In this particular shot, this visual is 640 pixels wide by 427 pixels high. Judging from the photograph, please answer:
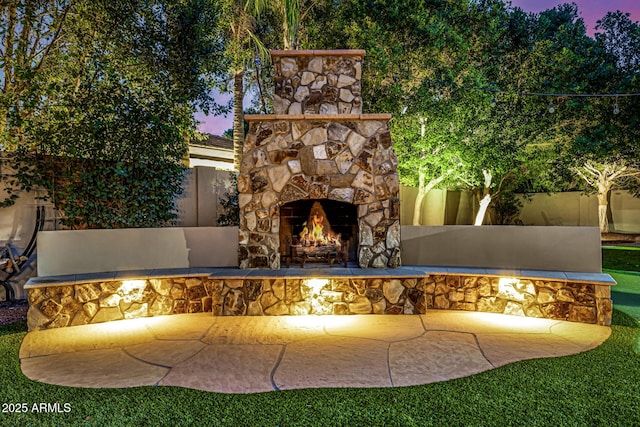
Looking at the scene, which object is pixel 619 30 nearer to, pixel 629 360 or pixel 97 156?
pixel 629 360

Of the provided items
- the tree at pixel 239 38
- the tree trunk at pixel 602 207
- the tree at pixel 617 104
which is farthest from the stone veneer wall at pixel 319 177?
the tree trunk at pixel 602 207

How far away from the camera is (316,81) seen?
223 inches

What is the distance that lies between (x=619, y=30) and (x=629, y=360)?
1041 centimetres

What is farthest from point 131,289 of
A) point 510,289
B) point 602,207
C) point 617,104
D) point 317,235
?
point 602,207

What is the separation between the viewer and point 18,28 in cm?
628

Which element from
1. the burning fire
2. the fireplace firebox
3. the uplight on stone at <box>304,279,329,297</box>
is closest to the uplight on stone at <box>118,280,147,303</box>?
the fireplace firebox

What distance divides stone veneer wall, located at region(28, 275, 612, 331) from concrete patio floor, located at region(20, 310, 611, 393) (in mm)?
153

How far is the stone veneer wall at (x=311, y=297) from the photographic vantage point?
473 cm

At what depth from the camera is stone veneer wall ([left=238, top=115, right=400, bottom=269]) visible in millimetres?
5430

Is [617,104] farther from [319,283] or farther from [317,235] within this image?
[319,283]

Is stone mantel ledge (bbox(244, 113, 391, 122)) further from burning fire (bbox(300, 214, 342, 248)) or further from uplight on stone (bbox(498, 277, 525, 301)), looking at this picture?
uplight on stone (bbox(498, 277, 525, 301))

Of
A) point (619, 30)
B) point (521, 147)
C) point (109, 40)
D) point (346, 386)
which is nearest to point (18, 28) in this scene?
point (109, 40)

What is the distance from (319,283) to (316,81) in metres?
3.13

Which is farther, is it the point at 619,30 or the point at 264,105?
the point at 264,105
